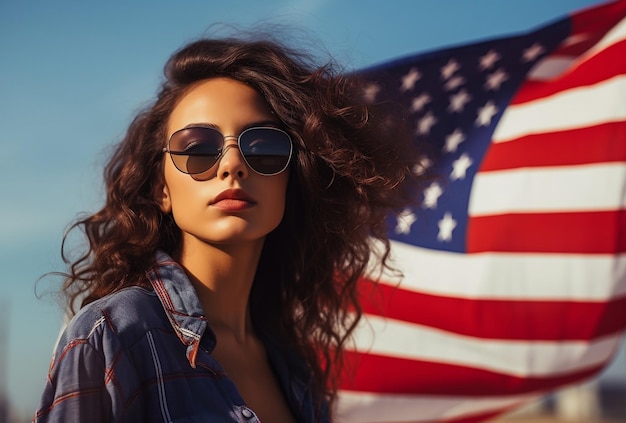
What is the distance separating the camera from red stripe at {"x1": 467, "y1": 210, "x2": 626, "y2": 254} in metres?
4.66

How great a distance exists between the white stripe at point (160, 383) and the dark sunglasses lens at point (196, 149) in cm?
45

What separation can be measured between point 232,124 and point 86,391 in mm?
768

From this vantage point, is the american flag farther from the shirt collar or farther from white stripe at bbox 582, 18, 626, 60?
the shirt collar

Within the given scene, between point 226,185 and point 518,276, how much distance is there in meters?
2.84

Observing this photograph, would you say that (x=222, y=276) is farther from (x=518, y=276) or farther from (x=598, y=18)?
(x=598, y=18)

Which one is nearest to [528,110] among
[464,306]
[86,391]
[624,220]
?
[624,220]

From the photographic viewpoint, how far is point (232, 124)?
2309mm

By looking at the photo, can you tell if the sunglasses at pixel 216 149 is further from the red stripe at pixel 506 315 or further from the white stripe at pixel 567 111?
the white stripe at pixel 567 111

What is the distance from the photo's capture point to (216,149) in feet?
7.43

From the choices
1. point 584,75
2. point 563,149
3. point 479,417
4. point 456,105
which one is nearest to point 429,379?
point 479,417

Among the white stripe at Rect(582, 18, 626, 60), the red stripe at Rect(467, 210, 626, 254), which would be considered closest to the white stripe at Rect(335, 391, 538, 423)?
the red stripe at Rect(467, 210, 626, 254)

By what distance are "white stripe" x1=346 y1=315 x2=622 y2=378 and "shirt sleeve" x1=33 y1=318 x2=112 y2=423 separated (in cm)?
292

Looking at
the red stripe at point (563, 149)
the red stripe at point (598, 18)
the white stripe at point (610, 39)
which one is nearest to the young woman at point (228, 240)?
the red stripe at point (563, 149)

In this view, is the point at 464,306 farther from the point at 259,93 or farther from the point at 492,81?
the point at 259,93
